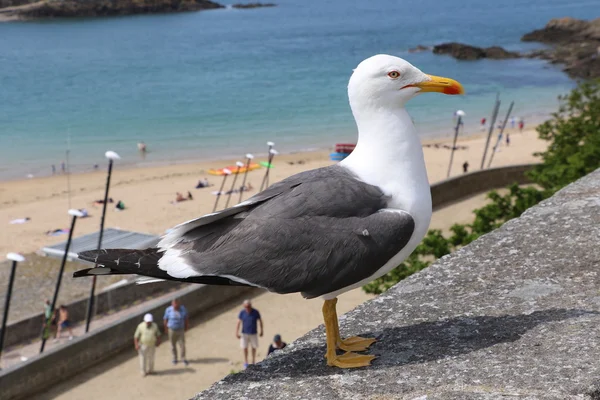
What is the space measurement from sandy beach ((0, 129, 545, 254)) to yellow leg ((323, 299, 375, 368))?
2127 centimetres

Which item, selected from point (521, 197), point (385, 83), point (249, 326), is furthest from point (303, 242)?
point (521, 197)

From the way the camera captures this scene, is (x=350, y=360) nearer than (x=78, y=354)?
Yes

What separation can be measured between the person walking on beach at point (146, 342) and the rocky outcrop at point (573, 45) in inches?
2272

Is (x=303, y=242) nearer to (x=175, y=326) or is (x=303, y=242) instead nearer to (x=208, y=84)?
(x=175, y=326)

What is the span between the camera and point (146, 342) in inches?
501

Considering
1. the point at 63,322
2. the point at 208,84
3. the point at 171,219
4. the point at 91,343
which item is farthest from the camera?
the point at 208,84

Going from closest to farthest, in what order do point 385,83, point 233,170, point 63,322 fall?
point 385,83
point 63,322
point 233,170

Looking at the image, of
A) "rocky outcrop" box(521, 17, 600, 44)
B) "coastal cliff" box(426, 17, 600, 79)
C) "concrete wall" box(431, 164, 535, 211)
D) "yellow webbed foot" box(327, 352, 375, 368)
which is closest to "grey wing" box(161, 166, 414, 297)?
"yellow webbed foot" box(327, 352, 375, 368)

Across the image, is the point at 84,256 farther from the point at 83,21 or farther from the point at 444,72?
the point at 83,21

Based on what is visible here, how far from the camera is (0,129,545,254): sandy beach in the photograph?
26.2 m

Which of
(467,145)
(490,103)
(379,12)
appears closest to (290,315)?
(467,145)

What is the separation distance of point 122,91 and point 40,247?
44159 mm

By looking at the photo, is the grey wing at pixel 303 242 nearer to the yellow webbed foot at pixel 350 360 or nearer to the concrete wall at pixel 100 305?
the yellow webbed foot at pixel 350 360

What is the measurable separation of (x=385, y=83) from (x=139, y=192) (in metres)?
28.2
